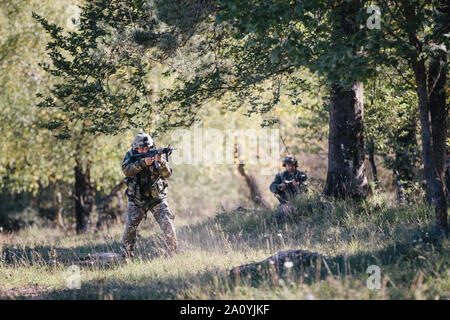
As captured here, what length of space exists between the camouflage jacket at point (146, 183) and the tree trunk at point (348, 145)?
143 inches

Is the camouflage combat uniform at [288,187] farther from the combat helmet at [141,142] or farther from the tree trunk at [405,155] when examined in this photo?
the combat helmet at [141,142]

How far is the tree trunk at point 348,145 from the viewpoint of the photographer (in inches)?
339

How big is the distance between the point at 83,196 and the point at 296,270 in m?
12.5

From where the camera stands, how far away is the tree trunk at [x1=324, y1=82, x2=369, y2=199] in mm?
8609

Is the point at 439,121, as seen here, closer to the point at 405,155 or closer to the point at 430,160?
the point at 430,160

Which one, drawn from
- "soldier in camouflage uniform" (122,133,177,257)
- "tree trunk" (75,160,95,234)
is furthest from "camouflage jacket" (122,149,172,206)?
"tree trunk" (75,160,95,234)

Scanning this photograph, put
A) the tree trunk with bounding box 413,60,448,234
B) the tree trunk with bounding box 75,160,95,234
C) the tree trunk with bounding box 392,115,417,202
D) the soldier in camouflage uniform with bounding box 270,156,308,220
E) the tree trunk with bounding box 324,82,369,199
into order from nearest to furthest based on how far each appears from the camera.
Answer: the tree trunk with bounding box 413,60,448,234 < the tree trunk with bounding box 324,82,369,199 < the soldier in camouflage uniform with bounding box 270,156,308,220 < the tree trunk with bounding box 392,115,417,202 < the tree trunk with bounding box 75,160,95,234

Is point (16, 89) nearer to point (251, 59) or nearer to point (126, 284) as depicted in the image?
point (251, 59)

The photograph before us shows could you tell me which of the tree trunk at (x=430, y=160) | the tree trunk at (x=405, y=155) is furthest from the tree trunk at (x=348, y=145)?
the tree trunk at (x=430, y=160)

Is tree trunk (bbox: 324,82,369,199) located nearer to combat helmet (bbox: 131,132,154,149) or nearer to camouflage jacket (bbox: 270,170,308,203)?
camouflage jacket (bbox: 270,170,308,203)

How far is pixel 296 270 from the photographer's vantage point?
4.97 m

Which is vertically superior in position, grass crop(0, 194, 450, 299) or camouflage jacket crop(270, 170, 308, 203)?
camouflage jacket crop(270, 170, 308, 203)

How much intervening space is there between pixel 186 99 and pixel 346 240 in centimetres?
389

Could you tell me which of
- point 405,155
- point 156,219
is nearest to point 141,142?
point 156,219
